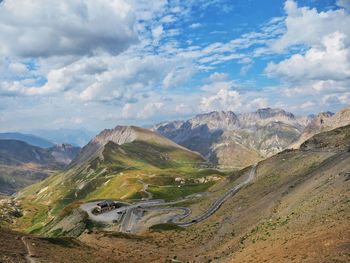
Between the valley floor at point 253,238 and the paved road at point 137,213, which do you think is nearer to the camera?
the valley floor at point 253,238

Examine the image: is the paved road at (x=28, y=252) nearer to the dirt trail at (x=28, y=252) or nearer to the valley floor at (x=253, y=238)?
the dirt trail at (x=28, y=252)

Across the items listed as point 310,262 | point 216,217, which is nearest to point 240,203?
point 216,217

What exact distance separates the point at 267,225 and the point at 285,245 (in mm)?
17753

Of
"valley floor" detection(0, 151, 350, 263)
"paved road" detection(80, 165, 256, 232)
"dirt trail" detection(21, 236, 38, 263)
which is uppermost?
"dirt trail" detection(21, 236, 38, 263)

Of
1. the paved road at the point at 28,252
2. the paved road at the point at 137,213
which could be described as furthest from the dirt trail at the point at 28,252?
the paved road at the point at 137,213

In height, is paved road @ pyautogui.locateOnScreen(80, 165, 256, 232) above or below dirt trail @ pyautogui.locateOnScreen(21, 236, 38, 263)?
below

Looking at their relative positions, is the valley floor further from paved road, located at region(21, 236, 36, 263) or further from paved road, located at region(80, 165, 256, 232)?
paved road, located at region(80, 165, 256, 232)

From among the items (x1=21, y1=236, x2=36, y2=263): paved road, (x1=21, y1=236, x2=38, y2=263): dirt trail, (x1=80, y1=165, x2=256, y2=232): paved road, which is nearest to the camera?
(x1=21, y1=236, x2=36, y2=263): paved road

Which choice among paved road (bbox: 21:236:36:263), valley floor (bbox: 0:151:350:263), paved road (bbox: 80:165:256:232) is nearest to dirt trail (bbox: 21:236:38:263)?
paved road (bbox: 21:236:36:263)

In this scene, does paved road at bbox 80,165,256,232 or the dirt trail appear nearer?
the dirt trail

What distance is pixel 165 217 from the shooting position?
128 meters

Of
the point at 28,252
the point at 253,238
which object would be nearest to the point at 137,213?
the point at 253,238

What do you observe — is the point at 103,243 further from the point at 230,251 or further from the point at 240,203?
the point at 240,203

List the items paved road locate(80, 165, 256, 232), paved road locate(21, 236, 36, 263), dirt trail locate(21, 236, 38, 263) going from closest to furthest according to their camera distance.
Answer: paved road locate(21, 236, 36, 263) < dirt trail locate(21, 236, 38, 263) < paved road locate(80, 165, 256, 232)
